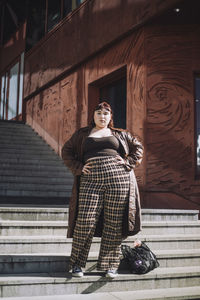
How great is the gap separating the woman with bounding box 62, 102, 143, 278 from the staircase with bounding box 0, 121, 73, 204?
117 inches

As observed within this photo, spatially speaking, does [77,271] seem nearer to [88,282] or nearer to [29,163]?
[88,282]

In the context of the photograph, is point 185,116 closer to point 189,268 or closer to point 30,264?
point 189,268

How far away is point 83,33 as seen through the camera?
34.3ft

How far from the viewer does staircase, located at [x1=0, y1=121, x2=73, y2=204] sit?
820 centimetres

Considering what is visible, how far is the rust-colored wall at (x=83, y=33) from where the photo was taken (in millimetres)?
8188

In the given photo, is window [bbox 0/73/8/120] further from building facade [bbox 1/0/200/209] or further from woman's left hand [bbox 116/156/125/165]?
woman's left hand [bbox 116/156/125/165]

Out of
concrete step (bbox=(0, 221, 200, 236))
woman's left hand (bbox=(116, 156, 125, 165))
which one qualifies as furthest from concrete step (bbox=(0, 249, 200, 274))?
woman's left hand (bbox=(116, 156, 125, 165))

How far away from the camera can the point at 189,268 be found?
4.64 metres

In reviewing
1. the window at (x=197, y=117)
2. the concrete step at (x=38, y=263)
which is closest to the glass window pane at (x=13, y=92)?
the window at (x=197, y=117)

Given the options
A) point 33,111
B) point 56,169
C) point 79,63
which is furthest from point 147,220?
point 33,111

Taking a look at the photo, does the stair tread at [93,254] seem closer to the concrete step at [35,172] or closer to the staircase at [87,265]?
the staircase at [87,265]

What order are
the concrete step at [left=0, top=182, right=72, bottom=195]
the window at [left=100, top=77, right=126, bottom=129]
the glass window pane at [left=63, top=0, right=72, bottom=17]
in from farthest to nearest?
the glass window pane at [left=63, top=0, right=72, bottom=17]
the window at [left=100, top=77, right=126, bottom=129]
the concrete step at [left=0, top=182, right=72, bottom=195]

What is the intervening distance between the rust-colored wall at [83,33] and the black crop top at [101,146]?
4.19m

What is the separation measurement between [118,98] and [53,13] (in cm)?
552
